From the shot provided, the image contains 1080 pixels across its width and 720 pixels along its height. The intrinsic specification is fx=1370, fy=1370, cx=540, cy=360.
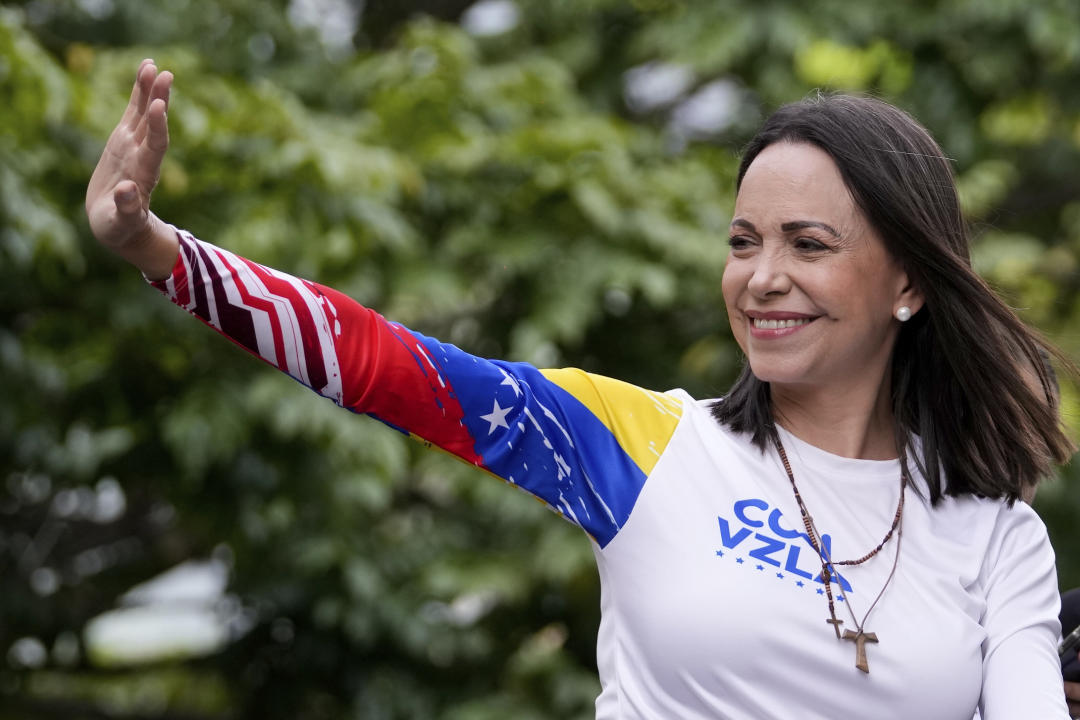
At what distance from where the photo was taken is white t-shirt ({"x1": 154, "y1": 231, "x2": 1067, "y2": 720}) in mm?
1566

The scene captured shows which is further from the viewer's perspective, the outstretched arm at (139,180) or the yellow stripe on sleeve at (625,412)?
the yellow stripe on sleeve at (625,412)

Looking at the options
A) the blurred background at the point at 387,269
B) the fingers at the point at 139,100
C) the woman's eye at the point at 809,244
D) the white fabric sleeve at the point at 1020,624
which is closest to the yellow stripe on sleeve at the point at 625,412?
the woman's eye at the point at 809,244

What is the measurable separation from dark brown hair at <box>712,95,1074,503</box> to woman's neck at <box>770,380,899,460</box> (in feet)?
0.11

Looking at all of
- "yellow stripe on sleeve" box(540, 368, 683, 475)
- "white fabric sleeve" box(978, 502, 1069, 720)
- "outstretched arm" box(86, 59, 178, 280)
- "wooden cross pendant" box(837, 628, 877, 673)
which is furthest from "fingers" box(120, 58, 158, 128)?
"white fabric sleeve" box(978, 502, 1069, 720)


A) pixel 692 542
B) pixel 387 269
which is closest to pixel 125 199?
pixel 692 542

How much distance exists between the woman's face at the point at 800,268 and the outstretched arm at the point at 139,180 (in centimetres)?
71

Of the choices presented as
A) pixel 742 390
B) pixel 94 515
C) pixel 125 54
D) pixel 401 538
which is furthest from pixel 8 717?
pixel 742 390

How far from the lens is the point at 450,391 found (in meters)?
1.61

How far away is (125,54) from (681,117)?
2.46 meters

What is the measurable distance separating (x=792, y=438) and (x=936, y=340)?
28 centimetres

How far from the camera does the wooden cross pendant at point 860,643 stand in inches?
64.5

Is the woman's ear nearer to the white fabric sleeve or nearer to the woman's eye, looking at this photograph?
the woman's eye

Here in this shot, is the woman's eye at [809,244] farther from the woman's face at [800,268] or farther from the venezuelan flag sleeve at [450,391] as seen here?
the venezuelan flag sleeve at [450,391]

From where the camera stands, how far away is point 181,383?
4293 mm
